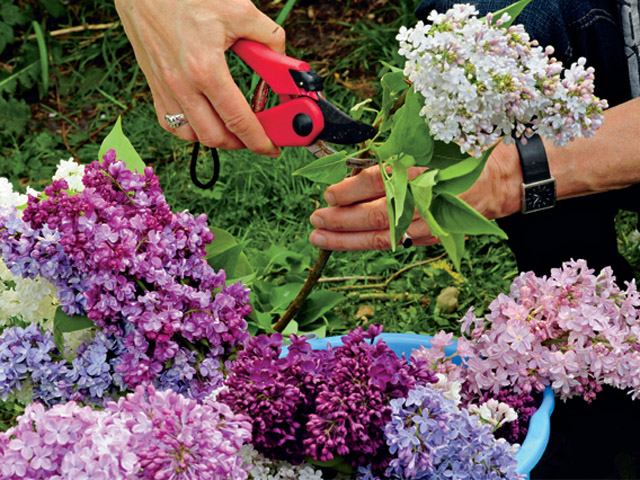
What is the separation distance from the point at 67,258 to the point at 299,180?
4.45 feet

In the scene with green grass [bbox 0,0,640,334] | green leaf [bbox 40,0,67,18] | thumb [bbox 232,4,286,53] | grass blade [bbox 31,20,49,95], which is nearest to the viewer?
thumb [bbox 232,4,286,53]

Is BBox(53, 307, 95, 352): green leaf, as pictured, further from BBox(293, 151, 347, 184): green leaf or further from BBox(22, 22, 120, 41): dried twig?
BBox(22, 22, 120, 41): dried twig

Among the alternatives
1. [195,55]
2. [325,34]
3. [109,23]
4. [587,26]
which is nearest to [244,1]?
[195,55]

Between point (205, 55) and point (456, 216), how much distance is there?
413 mm

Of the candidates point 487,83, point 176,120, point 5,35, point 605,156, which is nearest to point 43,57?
point 5,35

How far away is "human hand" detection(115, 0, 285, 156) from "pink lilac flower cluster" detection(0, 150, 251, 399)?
18cm

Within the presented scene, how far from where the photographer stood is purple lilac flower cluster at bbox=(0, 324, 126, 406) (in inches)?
33.2

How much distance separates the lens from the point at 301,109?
3.08 ft

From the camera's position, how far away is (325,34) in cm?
267

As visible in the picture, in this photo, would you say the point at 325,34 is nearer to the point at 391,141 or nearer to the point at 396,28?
the point at 396,28

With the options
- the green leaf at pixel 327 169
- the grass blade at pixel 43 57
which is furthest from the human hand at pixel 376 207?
the grass blade at pixel 43 57

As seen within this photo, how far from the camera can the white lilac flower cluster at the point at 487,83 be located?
68 cm

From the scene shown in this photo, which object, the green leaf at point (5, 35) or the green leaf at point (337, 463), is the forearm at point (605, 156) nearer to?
the green leaf at point (337, 463)

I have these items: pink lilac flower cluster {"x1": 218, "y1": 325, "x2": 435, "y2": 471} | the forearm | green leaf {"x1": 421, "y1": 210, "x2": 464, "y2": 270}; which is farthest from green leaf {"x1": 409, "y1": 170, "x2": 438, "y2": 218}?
the forearm
